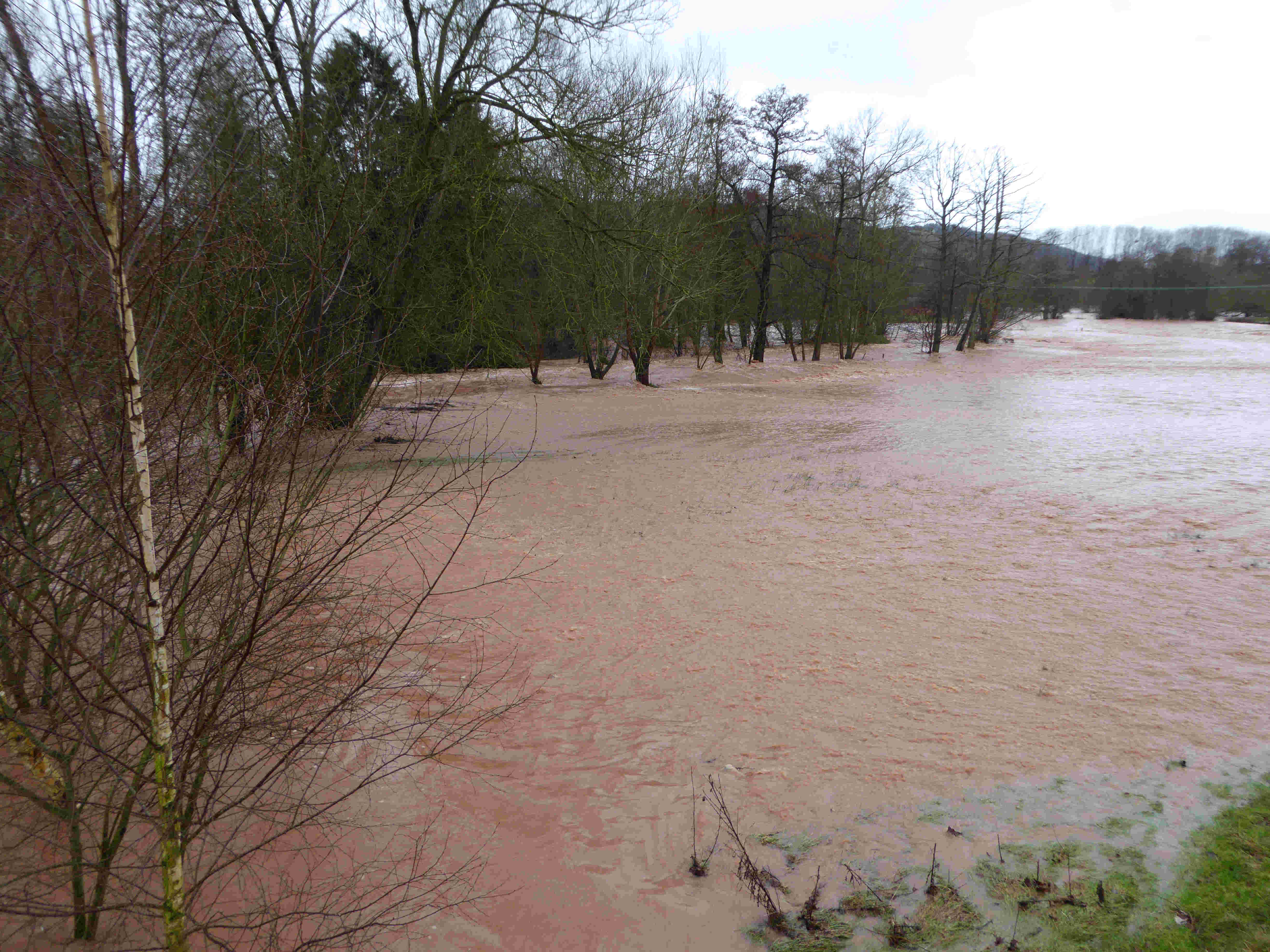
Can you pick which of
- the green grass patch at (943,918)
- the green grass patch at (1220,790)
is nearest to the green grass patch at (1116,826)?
the green grass patch at (1220,790)

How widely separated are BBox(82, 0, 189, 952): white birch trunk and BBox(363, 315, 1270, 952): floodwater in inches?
59.6

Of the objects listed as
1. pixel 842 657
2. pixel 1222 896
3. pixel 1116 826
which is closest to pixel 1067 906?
pixel 1222 896

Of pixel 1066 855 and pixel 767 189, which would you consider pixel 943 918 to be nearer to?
pixel 1066 855

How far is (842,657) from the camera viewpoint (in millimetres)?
6469

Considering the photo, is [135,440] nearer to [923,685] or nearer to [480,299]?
[923,685]

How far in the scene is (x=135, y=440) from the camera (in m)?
2.16

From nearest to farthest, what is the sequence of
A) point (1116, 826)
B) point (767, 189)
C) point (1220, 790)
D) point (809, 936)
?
point (809, 936), point (1116, 826), point (1220, 790), point (767, 189)

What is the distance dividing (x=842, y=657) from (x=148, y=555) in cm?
545

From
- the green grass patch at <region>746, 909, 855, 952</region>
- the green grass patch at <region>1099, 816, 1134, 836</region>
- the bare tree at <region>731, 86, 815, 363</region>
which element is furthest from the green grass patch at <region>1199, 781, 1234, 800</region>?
the bare tree at <region>731, 86, 815, 363</region>

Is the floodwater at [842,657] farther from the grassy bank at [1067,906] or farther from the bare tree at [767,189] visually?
the bare tree at [767,189]

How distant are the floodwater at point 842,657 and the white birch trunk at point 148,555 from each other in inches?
59.6

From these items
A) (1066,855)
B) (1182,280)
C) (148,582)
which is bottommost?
(1066,855)

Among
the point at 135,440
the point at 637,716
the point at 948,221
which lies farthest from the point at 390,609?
the point at 948,221

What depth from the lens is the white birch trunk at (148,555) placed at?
6.40ft
